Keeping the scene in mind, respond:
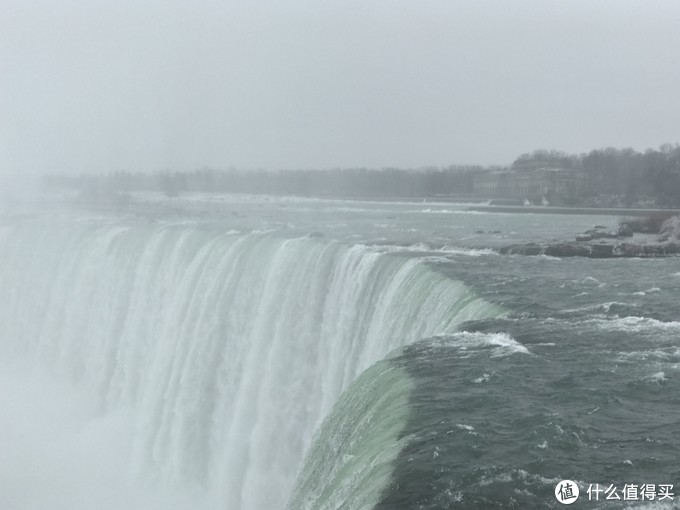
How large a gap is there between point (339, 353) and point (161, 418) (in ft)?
22.5

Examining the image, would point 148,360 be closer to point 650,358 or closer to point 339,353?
point 339,353

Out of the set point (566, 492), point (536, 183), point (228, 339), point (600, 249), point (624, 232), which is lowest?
point (228, 339)

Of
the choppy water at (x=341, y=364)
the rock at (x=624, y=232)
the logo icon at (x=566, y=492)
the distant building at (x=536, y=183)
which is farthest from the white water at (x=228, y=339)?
the distant building at (x=536, y=183)

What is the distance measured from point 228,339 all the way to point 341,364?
4747 mm

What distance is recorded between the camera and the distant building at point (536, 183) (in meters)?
56.8

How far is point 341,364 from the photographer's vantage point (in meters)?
15.6

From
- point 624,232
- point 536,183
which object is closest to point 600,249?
point 624,232

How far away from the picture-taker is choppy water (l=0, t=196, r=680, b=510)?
759 cm

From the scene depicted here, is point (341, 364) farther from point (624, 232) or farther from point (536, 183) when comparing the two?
point (536, 183)

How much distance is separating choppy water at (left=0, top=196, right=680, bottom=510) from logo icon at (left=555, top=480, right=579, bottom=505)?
0.28 feet

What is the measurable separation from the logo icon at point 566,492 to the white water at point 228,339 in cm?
634

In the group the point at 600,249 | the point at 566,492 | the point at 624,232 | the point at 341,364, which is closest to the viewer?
the point at 566,492

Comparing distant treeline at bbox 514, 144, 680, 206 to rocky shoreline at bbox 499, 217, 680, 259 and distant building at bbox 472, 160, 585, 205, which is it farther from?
rocky shoreline at bbox 499, 217, 680, 259

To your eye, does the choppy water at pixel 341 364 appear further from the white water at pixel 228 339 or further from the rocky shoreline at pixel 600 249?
the rocky shoreline at pixel 600 249
